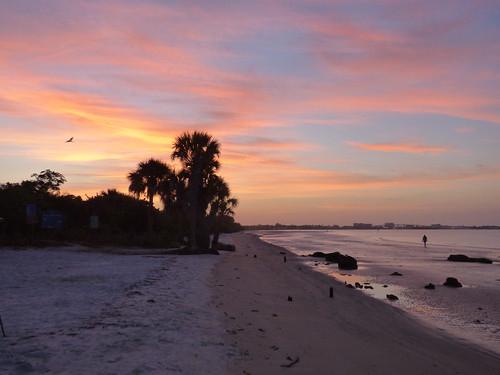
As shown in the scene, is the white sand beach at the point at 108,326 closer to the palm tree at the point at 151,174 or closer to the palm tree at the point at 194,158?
the palm tree at the point at 194,158

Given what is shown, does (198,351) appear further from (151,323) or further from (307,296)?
(307,296)

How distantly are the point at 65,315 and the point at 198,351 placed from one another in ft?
11.8

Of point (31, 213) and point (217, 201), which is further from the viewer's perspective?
point (217, 201)

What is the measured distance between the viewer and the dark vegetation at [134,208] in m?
34.9

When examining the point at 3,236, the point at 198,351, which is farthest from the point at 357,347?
the point at 3,236

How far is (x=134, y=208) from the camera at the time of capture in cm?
4653

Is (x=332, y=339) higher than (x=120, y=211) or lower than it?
lower

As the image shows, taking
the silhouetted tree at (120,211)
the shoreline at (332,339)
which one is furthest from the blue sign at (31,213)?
the shoreline at (332,339)

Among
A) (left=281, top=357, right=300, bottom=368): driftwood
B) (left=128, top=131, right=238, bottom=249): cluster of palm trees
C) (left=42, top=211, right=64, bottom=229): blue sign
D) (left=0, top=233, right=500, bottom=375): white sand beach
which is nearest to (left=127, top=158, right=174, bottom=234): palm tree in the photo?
(left=128, top=131, right=238, bottom=249): cluster of palm trees

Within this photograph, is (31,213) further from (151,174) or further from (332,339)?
(332,339)

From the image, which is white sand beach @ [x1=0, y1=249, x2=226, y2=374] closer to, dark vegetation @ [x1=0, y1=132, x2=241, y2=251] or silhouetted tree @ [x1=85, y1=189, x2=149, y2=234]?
dark vegetation @ [x1=0, y1=132, x2=241, y2=251]

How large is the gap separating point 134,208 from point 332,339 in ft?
→ 127

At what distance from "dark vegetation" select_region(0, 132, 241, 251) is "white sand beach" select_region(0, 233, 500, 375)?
1877cm

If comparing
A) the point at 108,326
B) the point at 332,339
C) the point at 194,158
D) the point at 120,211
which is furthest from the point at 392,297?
the point at 120,211
